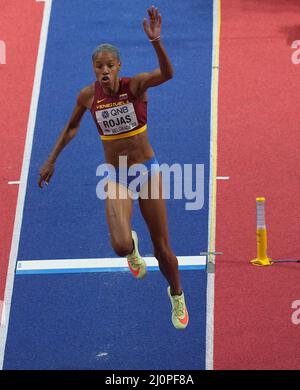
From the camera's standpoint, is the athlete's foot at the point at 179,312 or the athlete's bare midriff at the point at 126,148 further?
the athlete's foot at the point at 179,312

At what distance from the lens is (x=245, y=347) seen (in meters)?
12.4

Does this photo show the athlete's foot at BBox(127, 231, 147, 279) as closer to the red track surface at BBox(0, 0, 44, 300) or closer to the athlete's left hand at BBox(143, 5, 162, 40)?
the red track surface at BBox(0, 0, 44, 300)

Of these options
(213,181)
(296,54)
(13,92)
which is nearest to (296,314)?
(213,181)

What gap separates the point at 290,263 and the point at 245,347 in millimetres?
1390

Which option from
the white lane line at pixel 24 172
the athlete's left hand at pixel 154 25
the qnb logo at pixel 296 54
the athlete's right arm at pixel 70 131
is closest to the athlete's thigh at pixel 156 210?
the athlete's right arm at pixel 70 131

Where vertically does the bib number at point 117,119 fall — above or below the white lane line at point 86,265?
above

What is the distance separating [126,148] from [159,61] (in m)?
1.12

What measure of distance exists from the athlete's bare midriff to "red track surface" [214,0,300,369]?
2.51 metres

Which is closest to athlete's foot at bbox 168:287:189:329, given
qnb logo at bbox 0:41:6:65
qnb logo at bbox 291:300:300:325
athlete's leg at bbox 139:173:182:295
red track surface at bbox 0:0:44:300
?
athlete's leg at bbox 139:173:182:295

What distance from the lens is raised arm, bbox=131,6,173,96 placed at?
33.3ft

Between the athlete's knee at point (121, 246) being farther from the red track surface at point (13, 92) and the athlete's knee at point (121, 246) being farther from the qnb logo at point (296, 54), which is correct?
the qnb logo at point (296, 54)

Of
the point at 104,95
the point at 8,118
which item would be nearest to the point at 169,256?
the point at 104,95

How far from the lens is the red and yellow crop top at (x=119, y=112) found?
35.9ft

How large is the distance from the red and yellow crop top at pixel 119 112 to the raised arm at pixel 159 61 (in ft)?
0.34
